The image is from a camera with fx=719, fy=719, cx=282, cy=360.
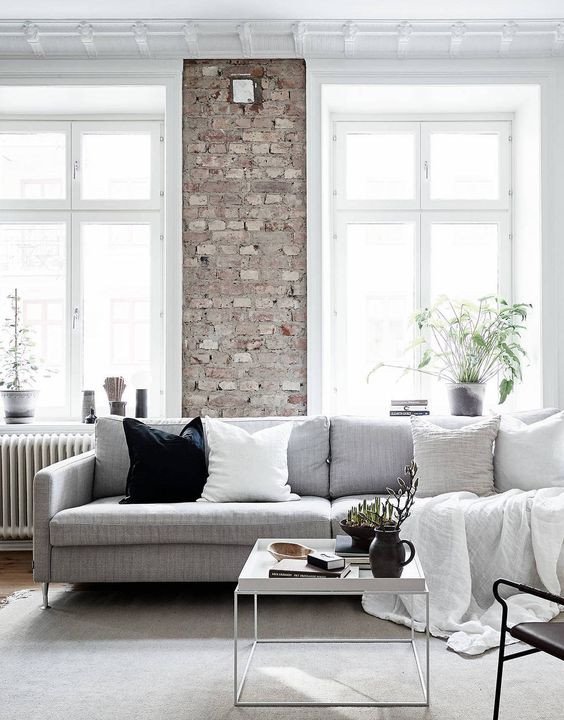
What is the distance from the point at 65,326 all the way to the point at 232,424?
1.58 meters

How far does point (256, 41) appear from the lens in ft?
14.5

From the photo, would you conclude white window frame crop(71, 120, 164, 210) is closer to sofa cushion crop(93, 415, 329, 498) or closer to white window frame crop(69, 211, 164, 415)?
white window frame crop(69, 211, 164, 415)

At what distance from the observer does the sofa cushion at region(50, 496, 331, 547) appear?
3.21 m

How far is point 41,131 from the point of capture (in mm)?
4883

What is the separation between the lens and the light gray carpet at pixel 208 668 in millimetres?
2258

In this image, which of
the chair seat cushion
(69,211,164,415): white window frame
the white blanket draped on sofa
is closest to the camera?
the chair seat cushion

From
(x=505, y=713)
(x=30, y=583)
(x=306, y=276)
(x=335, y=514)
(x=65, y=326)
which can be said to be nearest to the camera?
(x=505, y=713)

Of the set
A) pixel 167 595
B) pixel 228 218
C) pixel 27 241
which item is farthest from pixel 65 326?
pixel 167 595

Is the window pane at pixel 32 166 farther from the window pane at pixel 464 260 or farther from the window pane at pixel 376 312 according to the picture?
the window pane at pixel 464 260

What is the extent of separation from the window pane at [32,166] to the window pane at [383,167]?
1.98 metres

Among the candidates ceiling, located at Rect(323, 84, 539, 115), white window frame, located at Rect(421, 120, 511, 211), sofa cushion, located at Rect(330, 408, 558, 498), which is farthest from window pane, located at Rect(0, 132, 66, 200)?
sofa cushion, located at Rect(330, 408, 558, 498)

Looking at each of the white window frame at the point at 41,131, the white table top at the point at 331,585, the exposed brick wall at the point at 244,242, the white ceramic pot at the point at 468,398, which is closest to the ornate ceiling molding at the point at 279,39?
the exposed brick wall at the point at 244,242

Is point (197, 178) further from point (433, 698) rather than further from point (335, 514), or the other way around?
point (433, 698)

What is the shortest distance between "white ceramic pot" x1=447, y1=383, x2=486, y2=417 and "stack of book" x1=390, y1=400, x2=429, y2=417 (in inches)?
7.4
